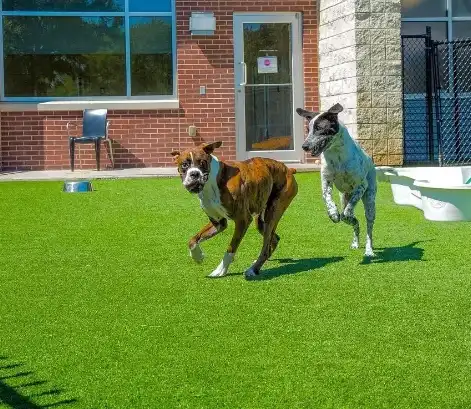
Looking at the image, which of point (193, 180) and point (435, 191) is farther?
point (435, 191)

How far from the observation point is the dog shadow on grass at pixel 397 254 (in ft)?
24.6

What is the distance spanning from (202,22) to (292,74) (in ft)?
6.26

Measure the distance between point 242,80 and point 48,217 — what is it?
26.6 ft

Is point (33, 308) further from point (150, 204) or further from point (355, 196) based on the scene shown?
point (150, 204)

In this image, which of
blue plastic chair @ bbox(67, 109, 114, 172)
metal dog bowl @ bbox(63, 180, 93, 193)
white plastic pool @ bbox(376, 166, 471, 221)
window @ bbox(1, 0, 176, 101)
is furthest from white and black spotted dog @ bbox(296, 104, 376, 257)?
window @ bbox(1, 0, 176, 101)

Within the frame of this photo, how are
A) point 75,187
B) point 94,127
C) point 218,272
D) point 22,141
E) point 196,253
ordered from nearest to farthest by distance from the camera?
point 218,272 → point 196,253 → point 75,187 → point 94,127 → point 22,141

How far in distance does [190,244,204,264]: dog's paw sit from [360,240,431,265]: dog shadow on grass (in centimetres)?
121

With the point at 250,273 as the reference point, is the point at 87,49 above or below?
A: above

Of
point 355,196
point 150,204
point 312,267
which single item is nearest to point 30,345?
point 312,267

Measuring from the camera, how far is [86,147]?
706 inches

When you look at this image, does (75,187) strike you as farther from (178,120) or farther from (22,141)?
(178,120)

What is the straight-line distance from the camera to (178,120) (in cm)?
1803

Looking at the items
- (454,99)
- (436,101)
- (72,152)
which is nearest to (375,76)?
(436,101)

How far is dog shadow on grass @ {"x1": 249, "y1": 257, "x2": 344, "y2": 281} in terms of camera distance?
693 cm
